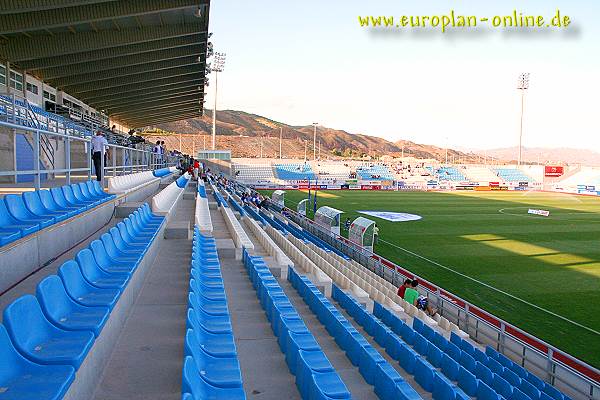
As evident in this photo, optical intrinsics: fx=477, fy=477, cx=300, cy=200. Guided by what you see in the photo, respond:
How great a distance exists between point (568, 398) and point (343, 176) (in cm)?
5173

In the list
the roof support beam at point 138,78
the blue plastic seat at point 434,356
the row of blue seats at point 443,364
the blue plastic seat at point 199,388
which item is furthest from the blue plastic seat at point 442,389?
the roof support beam at point 138,78

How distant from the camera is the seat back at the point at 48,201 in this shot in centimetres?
511

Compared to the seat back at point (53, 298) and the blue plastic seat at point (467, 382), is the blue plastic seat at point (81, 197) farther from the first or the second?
the blue plastic seat at point (467, 382)

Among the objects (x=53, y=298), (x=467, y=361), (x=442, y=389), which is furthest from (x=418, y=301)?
(x=53, y=298)

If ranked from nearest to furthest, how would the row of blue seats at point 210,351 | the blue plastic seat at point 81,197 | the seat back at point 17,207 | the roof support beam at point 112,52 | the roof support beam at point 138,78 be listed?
the row of blue seats at point 210,351 < the seat back at point 17,207 < the blue plastic seat at point 81,197 < the roof support beam at point 112,52 < the roof support beam at point 138,78

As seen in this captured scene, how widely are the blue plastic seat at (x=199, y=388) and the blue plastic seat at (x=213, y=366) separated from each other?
78mm

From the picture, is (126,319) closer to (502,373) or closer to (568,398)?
(502,373)

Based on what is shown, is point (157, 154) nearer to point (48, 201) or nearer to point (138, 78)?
point (138, 78)

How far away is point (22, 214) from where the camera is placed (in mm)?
4477

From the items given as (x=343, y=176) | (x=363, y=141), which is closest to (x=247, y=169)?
(x=343, y=176)

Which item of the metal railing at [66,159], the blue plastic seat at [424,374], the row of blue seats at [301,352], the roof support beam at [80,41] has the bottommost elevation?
the blue plastic seat at [424,374]

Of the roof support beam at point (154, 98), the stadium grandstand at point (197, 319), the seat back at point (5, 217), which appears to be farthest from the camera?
the roof support beam at point (154, 98)

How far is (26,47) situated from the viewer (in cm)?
1825

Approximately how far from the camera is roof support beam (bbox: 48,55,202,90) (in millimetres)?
24312
